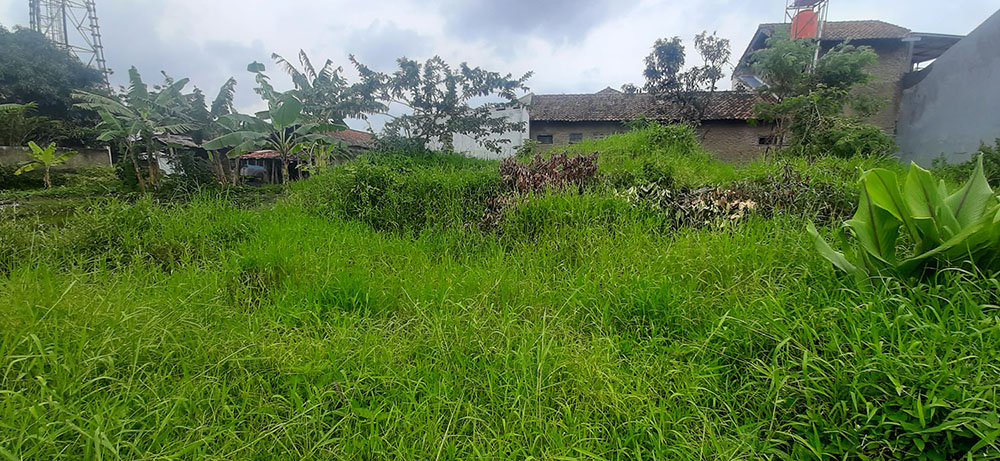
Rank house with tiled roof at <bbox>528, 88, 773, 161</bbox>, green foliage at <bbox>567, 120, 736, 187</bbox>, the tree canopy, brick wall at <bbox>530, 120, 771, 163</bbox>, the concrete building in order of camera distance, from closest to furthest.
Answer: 1. green foliage at <bbox>567, 120, 736, 187</bbox>
2. the concrete building
3. house with tiled roof at <bbox>528, 88, 773, 161</bbox>
4. the tree canopy
5. brick wall at <bbox>530, 120, 771, 163</bbox>

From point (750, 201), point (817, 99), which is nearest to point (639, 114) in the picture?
point (817, 99)

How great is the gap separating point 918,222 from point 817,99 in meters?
6.97

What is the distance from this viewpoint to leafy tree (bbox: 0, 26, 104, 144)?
520 inches

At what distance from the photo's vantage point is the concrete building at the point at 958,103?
5.91m

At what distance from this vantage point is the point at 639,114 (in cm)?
1285

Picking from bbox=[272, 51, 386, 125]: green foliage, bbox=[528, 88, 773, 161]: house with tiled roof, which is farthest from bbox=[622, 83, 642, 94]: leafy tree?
bbox=[272, 51, 386, 125]: green foliage

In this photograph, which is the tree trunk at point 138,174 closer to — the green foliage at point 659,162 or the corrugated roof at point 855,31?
the green foliage at point 659,162

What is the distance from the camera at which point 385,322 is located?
2.09m

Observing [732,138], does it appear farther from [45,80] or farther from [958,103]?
[45,80]

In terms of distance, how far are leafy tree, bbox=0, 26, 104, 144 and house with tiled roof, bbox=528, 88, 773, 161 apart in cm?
1815

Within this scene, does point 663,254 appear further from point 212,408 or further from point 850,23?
point 850,23

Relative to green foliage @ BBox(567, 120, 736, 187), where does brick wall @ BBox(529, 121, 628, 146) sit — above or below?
above

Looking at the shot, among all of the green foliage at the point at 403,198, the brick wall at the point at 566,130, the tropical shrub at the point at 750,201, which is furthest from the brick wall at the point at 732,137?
the tropical shrub at the point at 750,201

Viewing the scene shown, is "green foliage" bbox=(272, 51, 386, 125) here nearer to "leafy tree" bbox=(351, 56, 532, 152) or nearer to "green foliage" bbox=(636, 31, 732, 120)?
"leafy tree" bbox=(351, 56, 532, 152)
